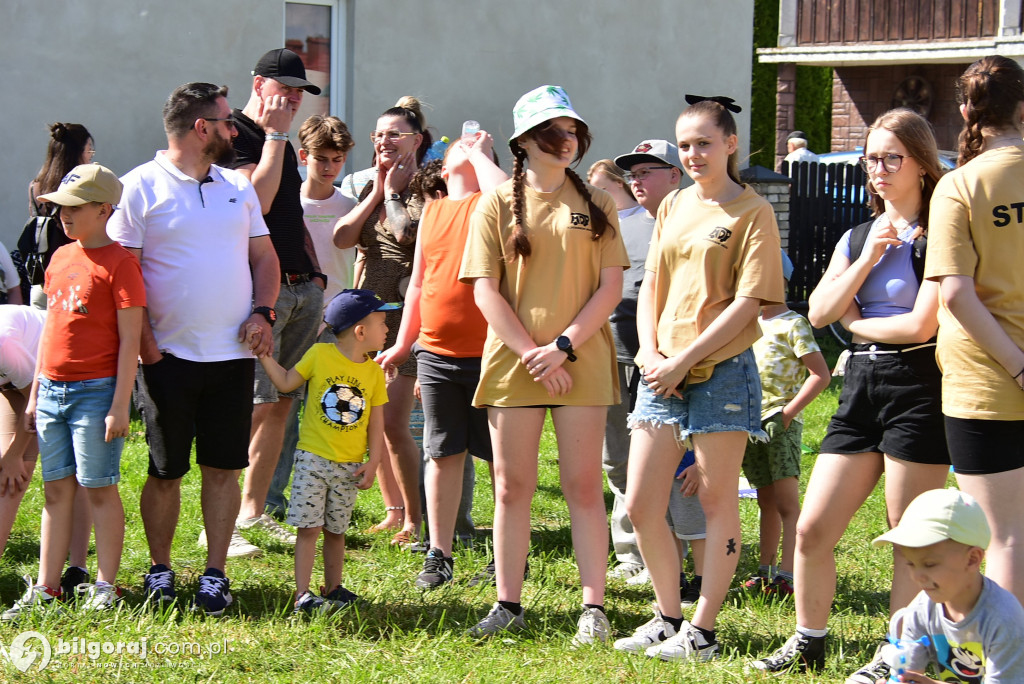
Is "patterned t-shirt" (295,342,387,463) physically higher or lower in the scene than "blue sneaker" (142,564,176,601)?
higher

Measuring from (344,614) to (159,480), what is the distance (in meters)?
0.97

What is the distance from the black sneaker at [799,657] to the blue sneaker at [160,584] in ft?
7.74

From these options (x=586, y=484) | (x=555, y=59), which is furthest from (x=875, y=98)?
(x=586, y=484)

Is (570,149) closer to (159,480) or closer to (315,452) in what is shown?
(315,452)

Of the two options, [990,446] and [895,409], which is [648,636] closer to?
[895,409]

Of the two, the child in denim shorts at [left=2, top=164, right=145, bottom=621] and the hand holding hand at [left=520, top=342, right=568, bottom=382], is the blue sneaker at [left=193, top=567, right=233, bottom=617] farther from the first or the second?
the hand holding hand at [left=520, top=342, right=568, bottom=382]

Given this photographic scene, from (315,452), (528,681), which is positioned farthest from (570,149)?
(528,681)

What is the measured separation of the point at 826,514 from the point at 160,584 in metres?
2.68

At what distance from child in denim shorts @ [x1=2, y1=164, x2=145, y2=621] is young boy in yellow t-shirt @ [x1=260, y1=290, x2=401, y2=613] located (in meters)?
0.60

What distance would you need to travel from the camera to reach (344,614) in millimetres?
4535

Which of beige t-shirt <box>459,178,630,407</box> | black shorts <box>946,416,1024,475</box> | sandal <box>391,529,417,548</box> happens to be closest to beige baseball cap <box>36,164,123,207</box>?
beige t-shirt <box>459,178,630,407</box>

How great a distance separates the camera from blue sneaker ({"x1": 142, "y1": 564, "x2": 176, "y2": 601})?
181 inches

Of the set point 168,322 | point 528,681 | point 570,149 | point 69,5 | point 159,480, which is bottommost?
point 528,681

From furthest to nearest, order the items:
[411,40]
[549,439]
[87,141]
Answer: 1. [411,40]
2. [549,439]
3. [87,141]
